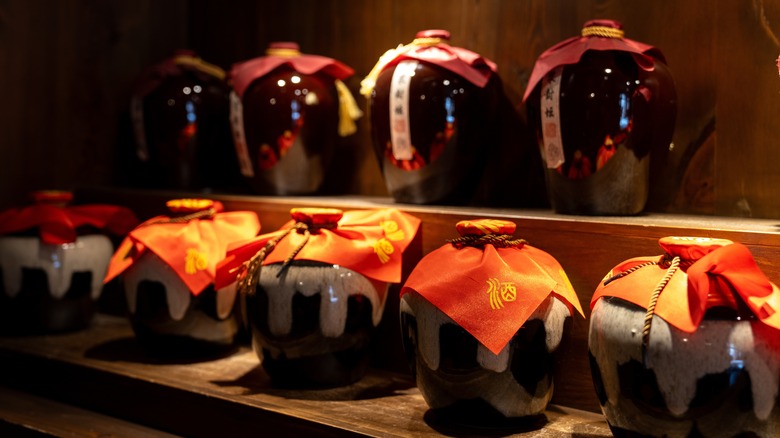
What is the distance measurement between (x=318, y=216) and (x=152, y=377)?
506mm

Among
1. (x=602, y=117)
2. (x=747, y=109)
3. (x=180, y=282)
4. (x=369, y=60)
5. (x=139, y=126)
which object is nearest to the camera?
(x=602, y=117)

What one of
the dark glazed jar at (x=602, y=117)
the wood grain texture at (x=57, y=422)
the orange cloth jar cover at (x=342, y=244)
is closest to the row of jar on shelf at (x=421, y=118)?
the dark glazed jar at (x=602, y=117)

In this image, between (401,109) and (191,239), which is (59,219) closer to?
(191,239)

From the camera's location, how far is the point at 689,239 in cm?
127

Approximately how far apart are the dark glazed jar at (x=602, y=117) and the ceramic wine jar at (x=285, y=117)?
68 centimetres

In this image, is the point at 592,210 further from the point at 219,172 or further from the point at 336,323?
the point at 219,172

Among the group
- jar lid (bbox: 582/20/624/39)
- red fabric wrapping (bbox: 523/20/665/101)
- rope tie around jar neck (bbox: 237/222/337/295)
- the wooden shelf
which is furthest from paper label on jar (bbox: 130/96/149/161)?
jar lid (bbox: 582/20/624/39)

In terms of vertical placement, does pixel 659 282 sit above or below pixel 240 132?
below

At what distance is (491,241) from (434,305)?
0.52 feet

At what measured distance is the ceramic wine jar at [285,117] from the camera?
85.5 inches

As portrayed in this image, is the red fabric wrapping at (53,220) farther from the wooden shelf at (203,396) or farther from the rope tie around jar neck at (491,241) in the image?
the rope tie around jar neck at (491,241)

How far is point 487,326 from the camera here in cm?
138

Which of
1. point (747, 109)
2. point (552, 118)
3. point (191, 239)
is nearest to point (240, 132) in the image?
point (191, 239)

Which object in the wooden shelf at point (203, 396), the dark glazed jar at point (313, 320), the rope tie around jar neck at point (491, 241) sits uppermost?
the rope tie around jar neck at point (491, 241)
